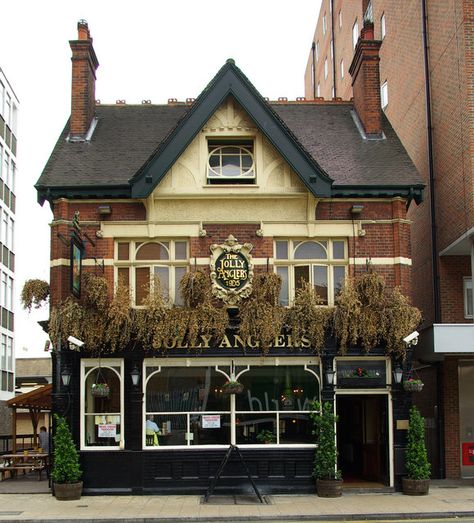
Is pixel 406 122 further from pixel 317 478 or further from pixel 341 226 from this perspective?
pixel 317 478

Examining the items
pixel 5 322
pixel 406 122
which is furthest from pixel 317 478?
pixel 5 322

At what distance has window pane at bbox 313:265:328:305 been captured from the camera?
2063 cm

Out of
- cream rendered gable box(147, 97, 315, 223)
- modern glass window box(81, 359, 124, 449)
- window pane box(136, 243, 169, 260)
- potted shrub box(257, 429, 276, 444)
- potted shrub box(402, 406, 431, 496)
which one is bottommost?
potted shrub box(402, 406, 431, 496)

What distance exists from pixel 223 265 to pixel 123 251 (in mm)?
2527

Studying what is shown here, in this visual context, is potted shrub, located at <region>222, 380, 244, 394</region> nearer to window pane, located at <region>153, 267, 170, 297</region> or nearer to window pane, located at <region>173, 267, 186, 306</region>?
window pane, located at <region>173, 267, 186, 306</region>

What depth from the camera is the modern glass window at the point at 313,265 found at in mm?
20594

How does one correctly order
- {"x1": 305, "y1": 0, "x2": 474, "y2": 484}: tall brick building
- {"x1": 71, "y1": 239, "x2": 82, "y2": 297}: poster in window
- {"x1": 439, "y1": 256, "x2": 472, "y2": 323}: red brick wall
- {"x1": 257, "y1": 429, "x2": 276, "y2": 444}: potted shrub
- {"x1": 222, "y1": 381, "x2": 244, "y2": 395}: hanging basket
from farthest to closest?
{"x1": 439, "y1": 256, "x2": 472, "y2": 323}: red brick wall → {"x1": 305, "y1": 0, "x2": 474, "y2": 484}: tall brick building → {"x1": 257, "y1": 429, "x2": 276, "y2": 444}: potted shrub → {"x1": 222, "y1": 381, "x2": 244, "y2": 395}: hanging basket → {"x1": 71, "y1": 239, "x2": 82, "y2": 297}: poster in window

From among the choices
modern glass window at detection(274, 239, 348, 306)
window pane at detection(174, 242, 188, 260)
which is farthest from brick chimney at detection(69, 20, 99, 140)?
modern glass window at detection(274, 239, 348, 306)

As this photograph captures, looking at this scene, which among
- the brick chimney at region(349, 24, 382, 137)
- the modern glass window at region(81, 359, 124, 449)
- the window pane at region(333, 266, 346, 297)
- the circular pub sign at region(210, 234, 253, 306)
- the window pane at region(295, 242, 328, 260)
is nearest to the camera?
the modern glass window at region(81, 359, 124, 449)

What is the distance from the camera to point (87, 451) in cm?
1945

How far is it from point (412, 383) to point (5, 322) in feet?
97.5

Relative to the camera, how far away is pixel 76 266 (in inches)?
751

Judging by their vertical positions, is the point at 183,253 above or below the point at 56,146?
below

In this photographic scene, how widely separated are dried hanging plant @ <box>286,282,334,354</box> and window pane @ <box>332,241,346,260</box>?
1523 millimetres
